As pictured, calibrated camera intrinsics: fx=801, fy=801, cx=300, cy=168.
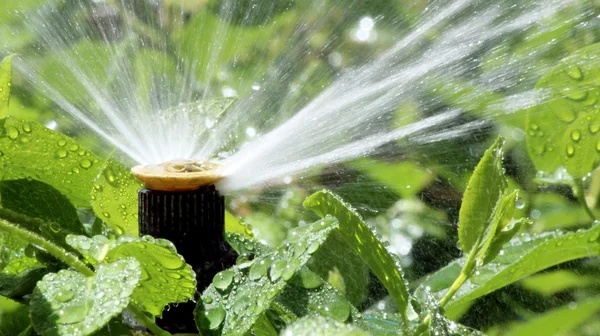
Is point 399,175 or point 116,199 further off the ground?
point 116,199

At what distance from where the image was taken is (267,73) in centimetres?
102

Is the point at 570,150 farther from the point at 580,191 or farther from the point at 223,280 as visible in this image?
the point at 223,280

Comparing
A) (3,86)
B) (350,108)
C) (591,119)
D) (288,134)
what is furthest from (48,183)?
(591,119)

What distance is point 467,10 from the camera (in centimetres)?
92

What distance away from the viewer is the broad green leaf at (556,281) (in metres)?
0.82

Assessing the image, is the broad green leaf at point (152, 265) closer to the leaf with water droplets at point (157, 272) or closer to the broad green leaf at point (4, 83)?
the leaf with water droplets at point (157, 272)

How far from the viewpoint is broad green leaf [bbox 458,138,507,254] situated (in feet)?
1.33

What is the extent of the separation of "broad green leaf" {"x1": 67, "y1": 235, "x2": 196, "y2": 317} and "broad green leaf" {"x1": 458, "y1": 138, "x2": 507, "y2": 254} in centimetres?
15

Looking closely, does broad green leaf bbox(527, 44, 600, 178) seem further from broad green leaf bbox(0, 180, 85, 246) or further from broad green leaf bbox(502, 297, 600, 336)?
broad green leaf bbox(0, 180, 85, 246)

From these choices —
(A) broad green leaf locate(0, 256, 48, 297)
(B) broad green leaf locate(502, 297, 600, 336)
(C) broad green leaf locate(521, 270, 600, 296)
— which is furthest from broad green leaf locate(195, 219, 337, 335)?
(C) broad green leaf locate(521, 270, 600, 296)

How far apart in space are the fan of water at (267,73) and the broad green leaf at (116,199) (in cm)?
3

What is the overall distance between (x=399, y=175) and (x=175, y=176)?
0.56 meters

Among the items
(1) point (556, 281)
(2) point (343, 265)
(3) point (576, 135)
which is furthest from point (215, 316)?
(1) point (556, 281)

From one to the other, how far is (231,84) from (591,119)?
0.54 m
